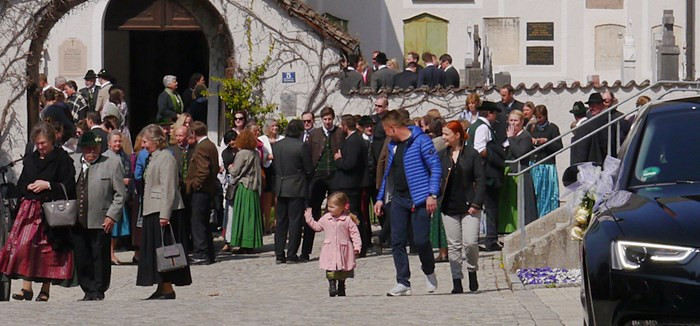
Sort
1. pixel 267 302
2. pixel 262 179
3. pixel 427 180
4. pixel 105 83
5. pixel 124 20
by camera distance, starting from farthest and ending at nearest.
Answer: pixel 124 20, pixel 105 83, pixel 262 179, pixel 427 180, pixel 267 302

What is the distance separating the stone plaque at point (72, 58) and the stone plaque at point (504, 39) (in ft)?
45.8

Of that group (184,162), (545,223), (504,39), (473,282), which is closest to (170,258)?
(473,282)

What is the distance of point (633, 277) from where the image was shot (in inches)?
370

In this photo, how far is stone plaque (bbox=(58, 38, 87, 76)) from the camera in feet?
97.6

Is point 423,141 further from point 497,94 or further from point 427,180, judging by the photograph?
point 497,94

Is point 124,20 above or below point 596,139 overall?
above

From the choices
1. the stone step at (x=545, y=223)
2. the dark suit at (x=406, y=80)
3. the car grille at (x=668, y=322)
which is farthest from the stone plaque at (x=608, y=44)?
the car grille at (x=668, y=322)

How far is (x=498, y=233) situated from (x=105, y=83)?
7681mm

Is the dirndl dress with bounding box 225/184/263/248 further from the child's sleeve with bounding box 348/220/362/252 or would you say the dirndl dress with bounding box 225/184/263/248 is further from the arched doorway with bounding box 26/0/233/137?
the arched doorway with bounding box 26/0/233/137

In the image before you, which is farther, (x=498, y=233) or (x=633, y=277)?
(x=498, y=233)

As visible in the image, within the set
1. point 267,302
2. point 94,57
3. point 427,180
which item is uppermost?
point 94,57

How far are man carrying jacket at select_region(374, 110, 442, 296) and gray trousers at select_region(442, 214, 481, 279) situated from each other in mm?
241

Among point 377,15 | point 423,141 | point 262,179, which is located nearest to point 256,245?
point 262,179

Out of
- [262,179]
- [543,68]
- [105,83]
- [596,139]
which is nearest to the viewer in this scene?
[596,139]
